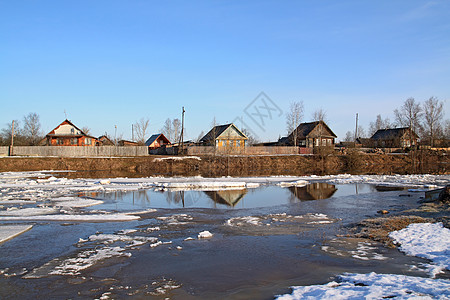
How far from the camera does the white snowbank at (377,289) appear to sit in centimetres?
577

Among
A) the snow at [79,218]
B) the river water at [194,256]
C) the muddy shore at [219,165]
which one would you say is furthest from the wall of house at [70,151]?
the river water at [194,256]

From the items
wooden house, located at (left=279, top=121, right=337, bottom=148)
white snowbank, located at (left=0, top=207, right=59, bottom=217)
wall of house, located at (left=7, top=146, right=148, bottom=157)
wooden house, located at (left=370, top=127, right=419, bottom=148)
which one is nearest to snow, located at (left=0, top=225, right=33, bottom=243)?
white snowbank, located at (left=0, top=207, right=59, bottom=217)

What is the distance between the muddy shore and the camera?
140ft

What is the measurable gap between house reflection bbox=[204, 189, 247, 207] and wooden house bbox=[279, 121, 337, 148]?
161 ft

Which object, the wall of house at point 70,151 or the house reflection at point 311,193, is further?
the wall of house at point 70,151

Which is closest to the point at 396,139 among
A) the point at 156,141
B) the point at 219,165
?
the point at 219,165

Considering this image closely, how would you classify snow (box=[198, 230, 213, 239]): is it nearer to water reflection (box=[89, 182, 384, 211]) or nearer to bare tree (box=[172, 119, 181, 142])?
water reflection (box=[89, 182, 384, 211])

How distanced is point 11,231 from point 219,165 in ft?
125

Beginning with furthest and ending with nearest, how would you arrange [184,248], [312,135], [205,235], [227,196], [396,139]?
[396,139] → [312,135] → [227,196] → [205,235] → [184,248]

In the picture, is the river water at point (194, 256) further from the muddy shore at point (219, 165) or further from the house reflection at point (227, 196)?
the muddy shore at point (219, 165)

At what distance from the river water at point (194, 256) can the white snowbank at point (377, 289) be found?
43cm

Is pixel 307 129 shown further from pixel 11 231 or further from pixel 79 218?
pixel 11 231

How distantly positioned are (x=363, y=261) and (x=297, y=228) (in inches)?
142

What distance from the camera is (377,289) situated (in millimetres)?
6020
